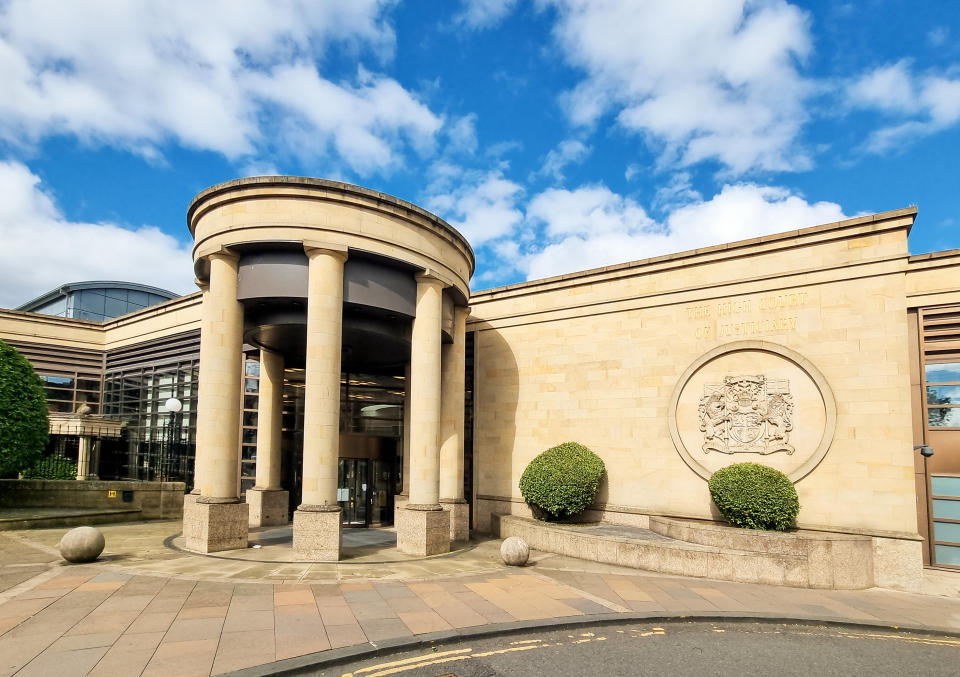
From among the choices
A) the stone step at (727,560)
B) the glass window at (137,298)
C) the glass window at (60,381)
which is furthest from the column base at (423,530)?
the glass window at (137,298)

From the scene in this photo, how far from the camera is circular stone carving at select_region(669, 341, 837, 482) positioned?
52.5ft

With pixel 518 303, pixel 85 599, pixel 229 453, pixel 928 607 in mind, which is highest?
pixel 518 303

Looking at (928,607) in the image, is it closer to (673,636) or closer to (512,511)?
(673,636)

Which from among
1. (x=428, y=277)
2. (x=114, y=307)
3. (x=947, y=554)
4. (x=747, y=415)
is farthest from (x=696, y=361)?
(x=114, y=307)

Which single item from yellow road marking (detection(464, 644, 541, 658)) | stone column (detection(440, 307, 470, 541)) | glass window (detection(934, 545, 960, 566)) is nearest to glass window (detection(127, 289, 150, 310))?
stone column (detection(440, 307, 470, 541))

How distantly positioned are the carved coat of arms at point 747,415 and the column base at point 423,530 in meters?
8.16

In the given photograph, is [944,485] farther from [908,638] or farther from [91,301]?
[91,301]

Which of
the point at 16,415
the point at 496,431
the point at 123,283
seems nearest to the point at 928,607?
the point at 496,431

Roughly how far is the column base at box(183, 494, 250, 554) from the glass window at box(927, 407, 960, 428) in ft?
62.0

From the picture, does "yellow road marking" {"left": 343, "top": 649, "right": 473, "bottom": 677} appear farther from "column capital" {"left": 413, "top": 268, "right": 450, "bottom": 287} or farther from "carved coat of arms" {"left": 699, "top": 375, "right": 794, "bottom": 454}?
"carved coat of arms" {"left": 699, "top": 375, "right": 794, "bottom": 454}

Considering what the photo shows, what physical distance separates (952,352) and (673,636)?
1240 cm

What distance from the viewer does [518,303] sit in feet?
74.7

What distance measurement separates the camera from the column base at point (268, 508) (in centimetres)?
2008

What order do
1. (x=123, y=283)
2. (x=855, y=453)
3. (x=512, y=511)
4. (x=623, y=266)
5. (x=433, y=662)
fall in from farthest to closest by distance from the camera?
(x=123, y=283) → (x=512, y=511) → (x=623, y=266) → (x=855, y=453) → (x=433, y=662)
